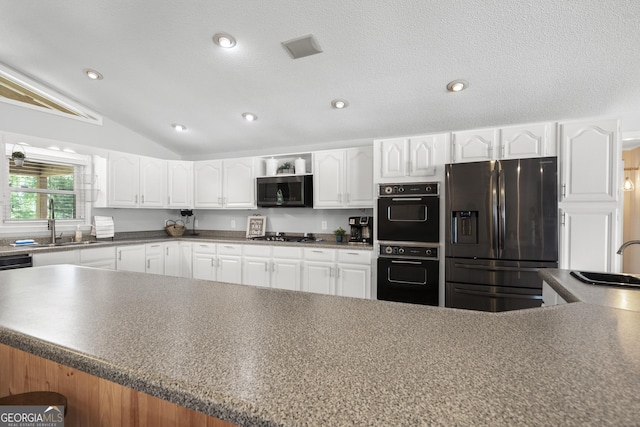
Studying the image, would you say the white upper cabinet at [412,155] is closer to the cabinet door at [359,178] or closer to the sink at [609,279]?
the cabinet door at [359,178]

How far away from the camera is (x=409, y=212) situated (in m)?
3.24

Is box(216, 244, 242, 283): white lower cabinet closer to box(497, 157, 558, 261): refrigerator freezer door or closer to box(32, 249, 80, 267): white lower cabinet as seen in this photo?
box(32, 249, 80, 267): white lower cabinet

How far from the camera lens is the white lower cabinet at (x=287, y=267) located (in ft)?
12.5

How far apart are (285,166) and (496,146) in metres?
2.60

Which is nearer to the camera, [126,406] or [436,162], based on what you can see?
[126,406]

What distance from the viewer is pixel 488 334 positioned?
0.79 meters

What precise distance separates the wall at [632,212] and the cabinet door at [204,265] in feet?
19.0

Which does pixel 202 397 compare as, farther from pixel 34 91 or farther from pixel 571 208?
pixel 34 91

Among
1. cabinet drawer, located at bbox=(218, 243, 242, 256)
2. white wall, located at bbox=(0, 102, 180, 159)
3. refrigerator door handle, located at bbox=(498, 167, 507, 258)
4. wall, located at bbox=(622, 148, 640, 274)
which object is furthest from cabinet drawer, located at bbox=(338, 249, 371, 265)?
wall, located at bbox=(622, 148, 640, 274)

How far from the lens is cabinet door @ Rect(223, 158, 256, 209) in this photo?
4.47 meters

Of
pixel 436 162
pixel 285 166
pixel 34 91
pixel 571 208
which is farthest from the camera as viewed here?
pixel 285 166

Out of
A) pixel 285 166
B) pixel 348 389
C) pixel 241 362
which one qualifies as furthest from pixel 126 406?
pixel 285 166

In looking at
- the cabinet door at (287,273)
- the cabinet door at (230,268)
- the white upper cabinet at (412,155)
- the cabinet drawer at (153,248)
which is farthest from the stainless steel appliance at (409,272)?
the cabinet drawer at (153,248)

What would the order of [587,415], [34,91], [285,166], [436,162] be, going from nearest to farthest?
[587,415]
[436,162]
[34,91]
[285,166]
